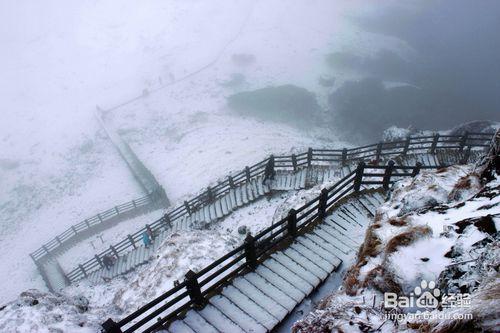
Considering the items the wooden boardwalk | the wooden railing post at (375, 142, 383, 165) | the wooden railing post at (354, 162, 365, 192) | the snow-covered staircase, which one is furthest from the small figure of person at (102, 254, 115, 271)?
the wooden railing post at (375, 142, 383, 165)

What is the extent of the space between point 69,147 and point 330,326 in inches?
1470

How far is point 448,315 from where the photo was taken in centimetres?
354

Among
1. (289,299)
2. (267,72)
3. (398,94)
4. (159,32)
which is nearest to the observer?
(289,299)

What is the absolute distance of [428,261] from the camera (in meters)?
5.39

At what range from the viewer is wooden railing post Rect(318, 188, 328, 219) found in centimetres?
970

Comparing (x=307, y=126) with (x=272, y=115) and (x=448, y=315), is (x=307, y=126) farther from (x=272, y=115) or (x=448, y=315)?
(x=448, y=315)

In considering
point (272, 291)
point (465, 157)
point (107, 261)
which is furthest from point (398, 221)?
point (107, 261)

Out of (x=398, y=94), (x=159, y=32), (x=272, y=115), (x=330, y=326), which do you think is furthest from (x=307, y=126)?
(x=159, y=32)

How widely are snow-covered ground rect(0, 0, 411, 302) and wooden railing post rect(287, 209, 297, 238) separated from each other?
17354mm

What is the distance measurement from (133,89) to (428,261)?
148 ft

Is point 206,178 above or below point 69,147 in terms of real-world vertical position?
below

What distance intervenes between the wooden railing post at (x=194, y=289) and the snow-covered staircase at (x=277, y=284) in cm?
17

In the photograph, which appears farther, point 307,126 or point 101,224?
point 307,126

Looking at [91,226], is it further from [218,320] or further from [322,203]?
[322,203]
